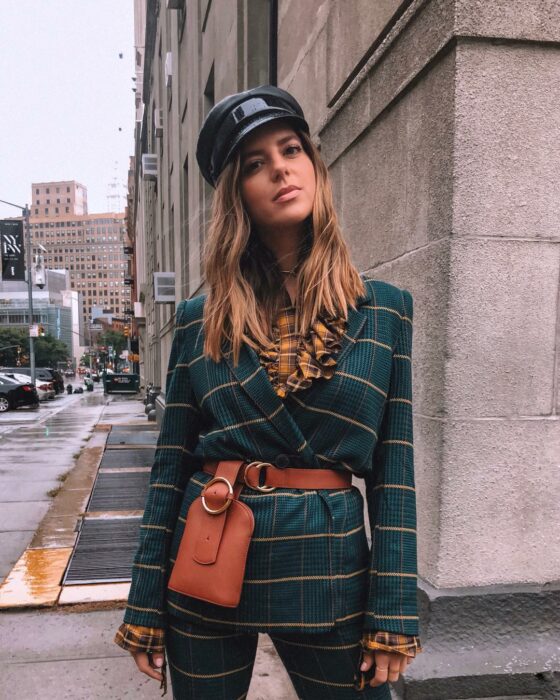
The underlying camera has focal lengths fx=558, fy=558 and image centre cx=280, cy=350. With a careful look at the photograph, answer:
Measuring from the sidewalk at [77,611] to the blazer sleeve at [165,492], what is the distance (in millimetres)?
1717

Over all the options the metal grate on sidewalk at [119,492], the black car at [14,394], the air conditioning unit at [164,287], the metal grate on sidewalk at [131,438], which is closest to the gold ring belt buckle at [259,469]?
the metal grate on sidewalk at [119,492]

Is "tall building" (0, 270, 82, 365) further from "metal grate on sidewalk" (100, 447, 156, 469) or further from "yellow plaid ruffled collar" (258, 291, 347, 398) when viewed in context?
"yellow plaid ruffled collar" (258, 291, 347, 398)

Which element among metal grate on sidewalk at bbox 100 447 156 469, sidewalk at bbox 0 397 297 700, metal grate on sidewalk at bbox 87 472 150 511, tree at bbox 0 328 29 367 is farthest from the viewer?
tree at bbox 0 328 29 367

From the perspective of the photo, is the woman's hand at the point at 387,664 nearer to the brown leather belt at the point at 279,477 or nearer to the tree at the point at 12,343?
the brown leather belt at the point at 279,477

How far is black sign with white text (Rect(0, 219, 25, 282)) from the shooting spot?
3009 cm

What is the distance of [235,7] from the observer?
6.93 meters

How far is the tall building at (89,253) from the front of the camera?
155 meters

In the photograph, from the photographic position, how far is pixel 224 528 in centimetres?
133

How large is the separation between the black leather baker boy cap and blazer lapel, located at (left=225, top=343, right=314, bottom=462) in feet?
1.90

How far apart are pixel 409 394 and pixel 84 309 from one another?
554ft

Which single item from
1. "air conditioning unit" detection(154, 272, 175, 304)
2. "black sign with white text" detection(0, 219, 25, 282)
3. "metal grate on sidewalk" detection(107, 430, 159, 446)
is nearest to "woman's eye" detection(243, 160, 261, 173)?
"metal grate on sidewalk" detection(107, 430, 159, 446)

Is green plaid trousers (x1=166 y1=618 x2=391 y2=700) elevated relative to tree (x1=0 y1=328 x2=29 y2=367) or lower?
elevated

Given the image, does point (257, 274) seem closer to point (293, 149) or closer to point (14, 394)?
point (293, 149)

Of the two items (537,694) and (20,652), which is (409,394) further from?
(20,652)
